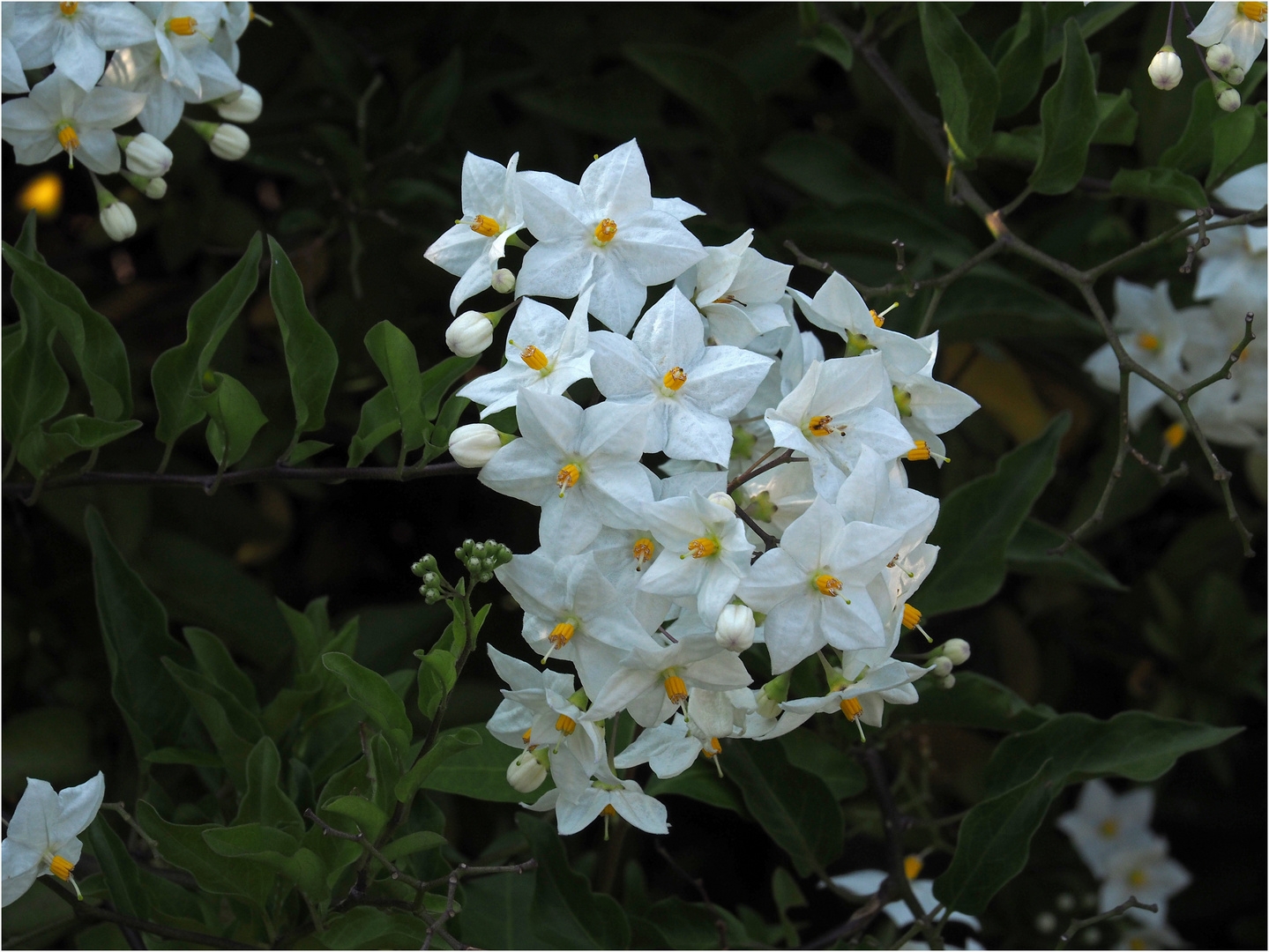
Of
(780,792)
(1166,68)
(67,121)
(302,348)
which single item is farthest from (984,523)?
(67,121)

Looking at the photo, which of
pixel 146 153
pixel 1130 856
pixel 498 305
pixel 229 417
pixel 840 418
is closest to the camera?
pixel 840 418

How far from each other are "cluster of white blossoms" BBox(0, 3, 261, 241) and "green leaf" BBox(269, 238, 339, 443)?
0.24 m

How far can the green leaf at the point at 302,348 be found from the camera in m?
0.92

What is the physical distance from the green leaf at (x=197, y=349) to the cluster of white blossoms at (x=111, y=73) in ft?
0.59

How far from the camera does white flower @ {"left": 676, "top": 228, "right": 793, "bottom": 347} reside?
847 mm

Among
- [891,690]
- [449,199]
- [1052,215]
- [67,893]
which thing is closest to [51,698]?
[67,893]

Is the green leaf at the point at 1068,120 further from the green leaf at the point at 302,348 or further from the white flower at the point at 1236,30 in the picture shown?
the green leaf at the point at 302,348

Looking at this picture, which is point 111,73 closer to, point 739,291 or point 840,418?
point 739,291

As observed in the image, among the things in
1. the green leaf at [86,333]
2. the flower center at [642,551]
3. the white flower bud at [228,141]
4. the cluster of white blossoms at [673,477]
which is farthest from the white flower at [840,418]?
the white flower bud at [228,141]

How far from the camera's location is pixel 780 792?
1.11 metres

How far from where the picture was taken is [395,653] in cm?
138

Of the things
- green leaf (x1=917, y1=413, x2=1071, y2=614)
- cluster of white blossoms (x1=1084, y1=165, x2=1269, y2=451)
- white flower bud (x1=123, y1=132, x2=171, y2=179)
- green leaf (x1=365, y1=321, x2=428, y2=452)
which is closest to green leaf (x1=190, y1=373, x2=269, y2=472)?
green leaf (x1=365, y1=321, x2=428, y2=452)

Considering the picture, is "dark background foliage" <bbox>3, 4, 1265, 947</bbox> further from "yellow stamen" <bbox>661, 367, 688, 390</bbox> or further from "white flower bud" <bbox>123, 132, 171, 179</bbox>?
"yellow stamen" <bbox>661, 367, 688, 390</bbox>

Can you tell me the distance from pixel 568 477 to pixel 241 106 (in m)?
0.66
